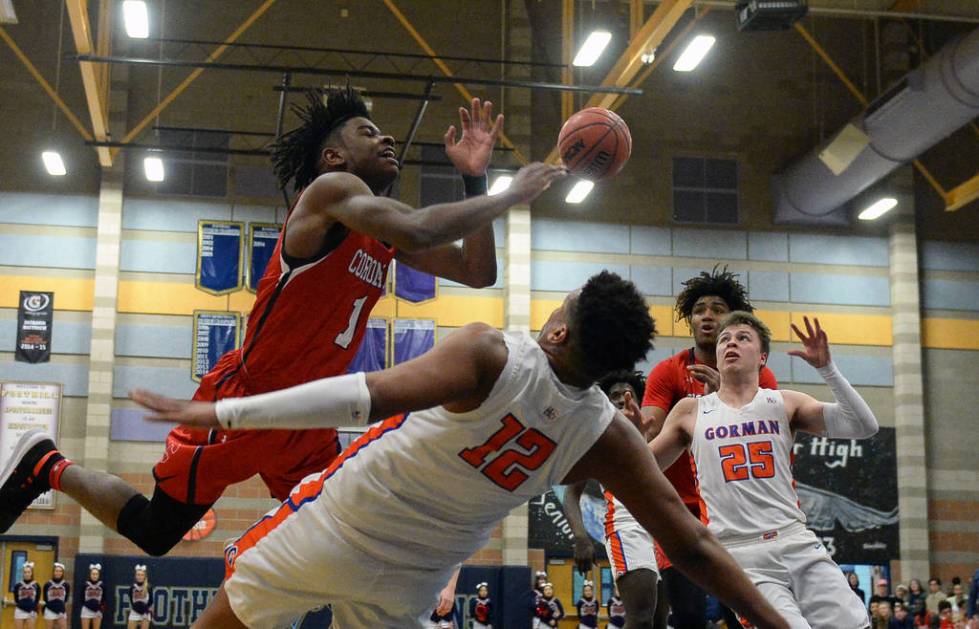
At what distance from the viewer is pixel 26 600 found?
19328 millimetres

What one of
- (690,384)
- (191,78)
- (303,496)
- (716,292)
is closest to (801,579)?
(690,384)

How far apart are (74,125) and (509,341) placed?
19788mm

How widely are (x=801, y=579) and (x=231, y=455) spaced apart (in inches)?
110

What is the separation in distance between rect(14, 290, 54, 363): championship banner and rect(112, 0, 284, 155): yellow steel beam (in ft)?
9.90

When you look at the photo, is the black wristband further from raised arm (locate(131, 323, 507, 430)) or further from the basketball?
raised arm (locate(131, 323, 507, 430))

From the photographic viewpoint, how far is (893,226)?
22844 mm

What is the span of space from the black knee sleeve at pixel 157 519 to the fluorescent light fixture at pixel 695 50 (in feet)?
42.5

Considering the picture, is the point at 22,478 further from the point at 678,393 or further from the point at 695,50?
the point at 695,50

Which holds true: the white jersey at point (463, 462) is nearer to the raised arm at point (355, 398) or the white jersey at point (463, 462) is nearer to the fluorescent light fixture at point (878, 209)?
the raised arm at point (355, 398)

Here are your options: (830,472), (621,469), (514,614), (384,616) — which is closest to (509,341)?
(621,469)

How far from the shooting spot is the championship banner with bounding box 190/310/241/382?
815 inches

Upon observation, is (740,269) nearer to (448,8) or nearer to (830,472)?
(830,472)

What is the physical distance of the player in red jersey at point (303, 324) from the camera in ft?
15.4

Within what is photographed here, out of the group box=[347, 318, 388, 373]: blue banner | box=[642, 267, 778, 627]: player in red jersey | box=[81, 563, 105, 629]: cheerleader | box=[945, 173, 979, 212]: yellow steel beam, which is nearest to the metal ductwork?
box=[945, 173, 979, 212]: yellow steel beam
